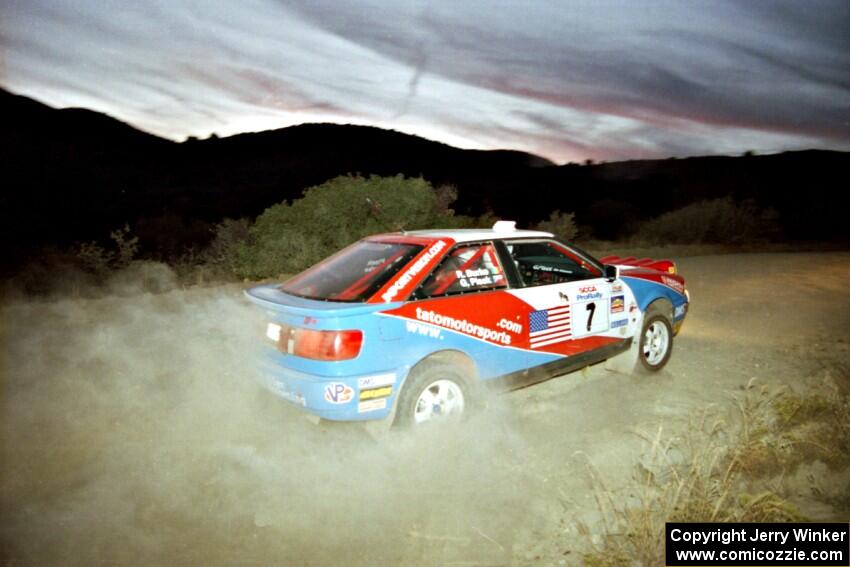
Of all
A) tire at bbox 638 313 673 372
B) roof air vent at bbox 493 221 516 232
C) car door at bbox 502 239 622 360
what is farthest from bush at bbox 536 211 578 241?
roof air vent at bbox 493 221 516 232

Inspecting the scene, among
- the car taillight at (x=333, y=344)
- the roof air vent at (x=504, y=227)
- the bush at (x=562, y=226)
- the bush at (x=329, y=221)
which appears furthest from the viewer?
the bush at (x=562, y=226)

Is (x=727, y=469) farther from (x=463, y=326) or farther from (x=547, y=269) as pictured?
(x=547, y=269)

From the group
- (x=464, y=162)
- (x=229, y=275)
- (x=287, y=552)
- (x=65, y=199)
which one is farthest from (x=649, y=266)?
(x=464, y=162)

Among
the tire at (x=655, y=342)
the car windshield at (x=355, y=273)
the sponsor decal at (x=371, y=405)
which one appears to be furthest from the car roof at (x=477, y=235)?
the tire at (x=655, y=342)

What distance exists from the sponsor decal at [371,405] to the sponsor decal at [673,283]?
3.71 m

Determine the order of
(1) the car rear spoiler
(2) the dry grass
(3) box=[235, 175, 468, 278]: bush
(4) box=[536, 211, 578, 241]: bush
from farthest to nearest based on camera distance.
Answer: (4) box=[536, 211, 578, 241]: bush → (3) box=[235, 175, 468, 278]: bush → (1) the car rear spoiler → (2) the dry grass

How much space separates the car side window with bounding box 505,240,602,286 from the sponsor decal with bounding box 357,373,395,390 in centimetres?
153

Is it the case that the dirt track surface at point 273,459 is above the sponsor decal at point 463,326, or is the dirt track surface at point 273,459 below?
below

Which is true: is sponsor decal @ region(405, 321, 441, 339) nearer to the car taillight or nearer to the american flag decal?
the car taillight

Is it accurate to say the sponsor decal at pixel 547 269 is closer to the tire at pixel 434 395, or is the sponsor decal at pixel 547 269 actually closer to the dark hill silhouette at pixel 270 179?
the tire at pixel 434 395

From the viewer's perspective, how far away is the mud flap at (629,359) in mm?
5781

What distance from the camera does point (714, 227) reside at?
20844 millimetres

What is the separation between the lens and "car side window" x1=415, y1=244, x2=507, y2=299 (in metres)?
4.30

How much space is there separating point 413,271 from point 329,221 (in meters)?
7.00
